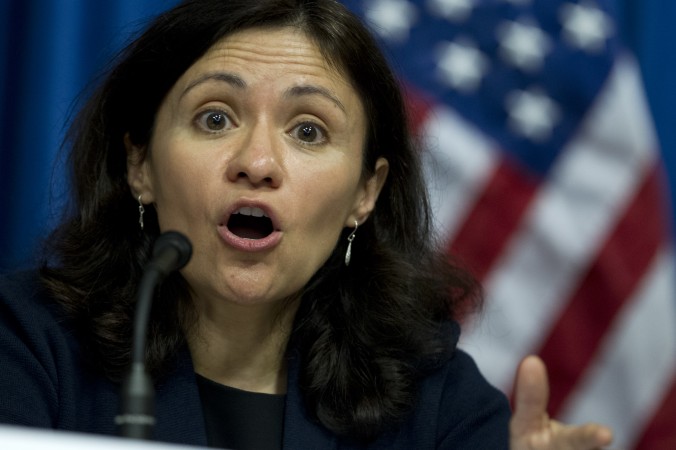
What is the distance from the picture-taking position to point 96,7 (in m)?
2.26

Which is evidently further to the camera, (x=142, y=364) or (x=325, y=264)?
(x=325, y=264)

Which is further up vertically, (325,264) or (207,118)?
(207,118)

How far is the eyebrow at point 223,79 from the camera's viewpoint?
1583 mm

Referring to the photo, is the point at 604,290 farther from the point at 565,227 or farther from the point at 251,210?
the point at 251,210

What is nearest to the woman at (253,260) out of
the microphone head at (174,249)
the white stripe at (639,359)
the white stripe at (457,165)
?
the microphone head at (174,249)

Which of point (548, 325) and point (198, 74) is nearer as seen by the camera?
point (198, 74)

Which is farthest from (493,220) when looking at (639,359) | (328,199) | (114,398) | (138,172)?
(114,398)

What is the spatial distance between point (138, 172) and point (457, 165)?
91cm

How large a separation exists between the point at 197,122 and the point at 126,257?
285 mm

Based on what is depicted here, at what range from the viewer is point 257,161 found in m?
1.50

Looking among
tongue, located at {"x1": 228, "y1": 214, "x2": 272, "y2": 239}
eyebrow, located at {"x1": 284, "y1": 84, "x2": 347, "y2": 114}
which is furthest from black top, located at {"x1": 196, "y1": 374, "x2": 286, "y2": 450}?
eyebrow, located at {"x1": 284, "y1": 84, "x2": 347, "y2": 114}

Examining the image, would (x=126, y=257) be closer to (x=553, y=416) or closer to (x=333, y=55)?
(x=333, y=55)

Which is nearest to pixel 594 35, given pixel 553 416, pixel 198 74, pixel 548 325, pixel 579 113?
pixel 579 113

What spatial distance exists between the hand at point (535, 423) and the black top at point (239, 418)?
49 cm
